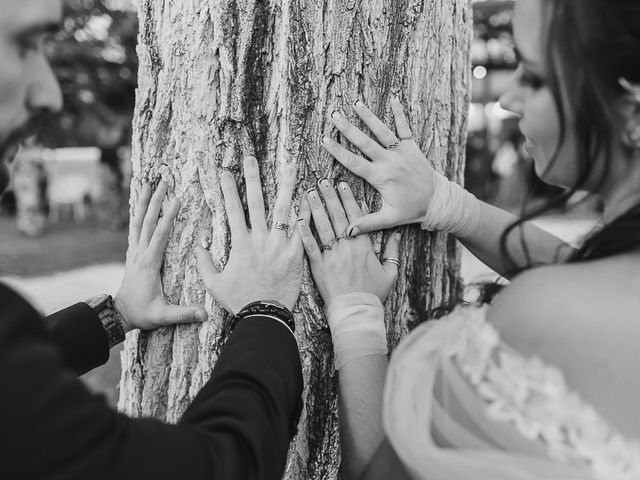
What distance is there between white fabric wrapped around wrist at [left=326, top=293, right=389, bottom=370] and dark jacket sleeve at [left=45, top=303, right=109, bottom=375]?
0.64m

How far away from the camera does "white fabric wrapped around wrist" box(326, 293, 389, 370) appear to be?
1.50 metres

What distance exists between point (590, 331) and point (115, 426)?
738 mm

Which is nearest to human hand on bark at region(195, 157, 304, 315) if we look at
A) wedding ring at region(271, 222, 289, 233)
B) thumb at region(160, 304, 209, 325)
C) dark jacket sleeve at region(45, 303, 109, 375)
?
wedding ring at region(271, 222, 289, 233)

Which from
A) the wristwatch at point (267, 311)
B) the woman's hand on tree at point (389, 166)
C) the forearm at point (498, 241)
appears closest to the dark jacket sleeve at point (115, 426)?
the wristwatch at point (267, 311)

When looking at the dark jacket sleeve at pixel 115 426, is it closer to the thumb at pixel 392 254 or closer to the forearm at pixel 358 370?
the forearm at pixel 358 370

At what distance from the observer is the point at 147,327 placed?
174 cm

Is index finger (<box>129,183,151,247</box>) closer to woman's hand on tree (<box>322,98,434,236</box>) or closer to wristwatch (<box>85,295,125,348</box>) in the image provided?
wristwatch (<box>85,295,125,348</box>)

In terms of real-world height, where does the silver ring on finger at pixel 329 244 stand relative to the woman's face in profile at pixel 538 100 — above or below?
below

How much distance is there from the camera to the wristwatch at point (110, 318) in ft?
5.78

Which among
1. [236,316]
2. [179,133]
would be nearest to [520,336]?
[236,316]

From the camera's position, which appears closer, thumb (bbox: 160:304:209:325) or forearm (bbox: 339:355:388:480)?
forearm (bbox: 339:355:388:480)

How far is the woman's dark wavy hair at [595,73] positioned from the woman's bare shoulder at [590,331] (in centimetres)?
11

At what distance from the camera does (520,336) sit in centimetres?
110

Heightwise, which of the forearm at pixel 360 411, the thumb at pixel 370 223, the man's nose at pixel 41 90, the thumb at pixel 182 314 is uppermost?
the man's nose at pixel 41 90
